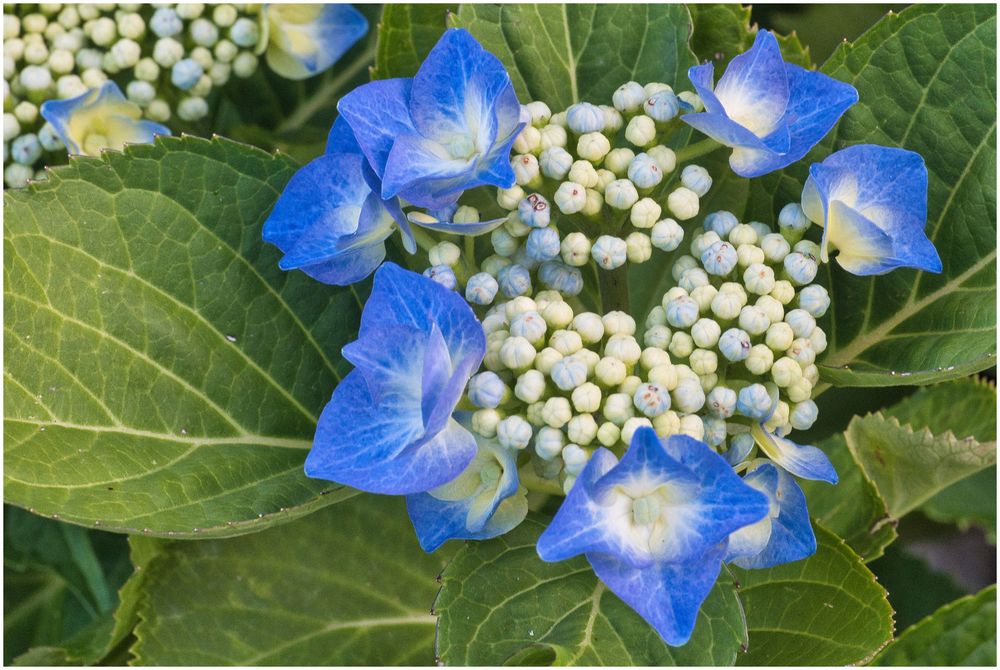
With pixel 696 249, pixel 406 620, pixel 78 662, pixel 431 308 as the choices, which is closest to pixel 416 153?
pixel 431 308

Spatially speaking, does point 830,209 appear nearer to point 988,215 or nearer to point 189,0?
point 988,215

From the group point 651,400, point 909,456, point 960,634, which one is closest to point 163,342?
point 651,400

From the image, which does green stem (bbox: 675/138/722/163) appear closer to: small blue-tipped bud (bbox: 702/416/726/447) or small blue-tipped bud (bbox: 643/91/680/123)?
→ small blue-tipped bud (bbox: 643/91/680/123)

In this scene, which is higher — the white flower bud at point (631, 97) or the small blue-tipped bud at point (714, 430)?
the white flower bud at point (631, 97)

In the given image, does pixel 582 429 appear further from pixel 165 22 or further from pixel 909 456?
pixel 165 22

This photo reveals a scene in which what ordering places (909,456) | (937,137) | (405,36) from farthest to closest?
(909,456) → (405,36) → (937,137)

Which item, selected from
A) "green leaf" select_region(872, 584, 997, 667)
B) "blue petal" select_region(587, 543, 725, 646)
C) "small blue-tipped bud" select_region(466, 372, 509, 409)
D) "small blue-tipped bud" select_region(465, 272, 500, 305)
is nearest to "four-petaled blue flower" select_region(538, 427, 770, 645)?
"blue petal" select_region(587, 543, 725, 646)

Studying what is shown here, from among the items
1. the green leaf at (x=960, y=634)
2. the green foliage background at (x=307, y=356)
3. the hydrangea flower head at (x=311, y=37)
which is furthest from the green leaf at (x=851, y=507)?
the hydrangea flower head at (x=311, y=37)

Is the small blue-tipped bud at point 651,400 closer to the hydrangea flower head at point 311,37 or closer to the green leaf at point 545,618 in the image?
the green leaf at point 545,618
